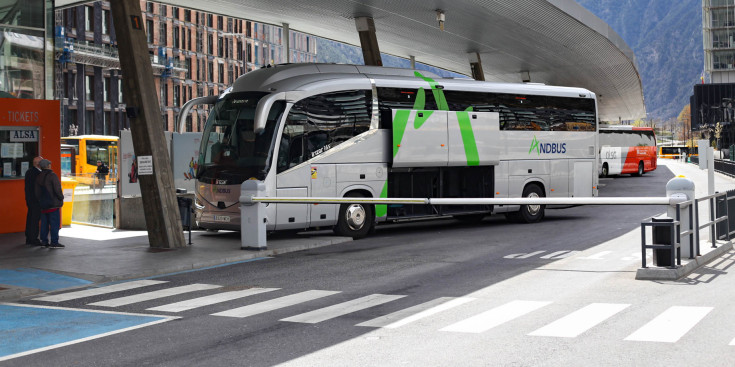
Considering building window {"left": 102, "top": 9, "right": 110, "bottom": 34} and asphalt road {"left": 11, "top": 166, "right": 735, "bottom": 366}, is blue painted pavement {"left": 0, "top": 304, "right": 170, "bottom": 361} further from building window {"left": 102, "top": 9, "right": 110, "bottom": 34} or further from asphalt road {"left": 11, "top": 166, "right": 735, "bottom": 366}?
building window {"left": 102, "top": 9, "right": 110, "bottom": 34}

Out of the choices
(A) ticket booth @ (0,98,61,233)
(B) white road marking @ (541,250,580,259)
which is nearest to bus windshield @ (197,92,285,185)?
(A) ticket booth @ (0,98,61,233)

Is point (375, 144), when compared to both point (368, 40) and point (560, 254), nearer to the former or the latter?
point (560, 254)

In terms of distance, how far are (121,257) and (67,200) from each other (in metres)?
9.36

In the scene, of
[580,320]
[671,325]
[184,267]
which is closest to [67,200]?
[184,267]

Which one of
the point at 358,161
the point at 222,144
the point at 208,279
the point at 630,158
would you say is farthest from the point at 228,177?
the point at 630,158

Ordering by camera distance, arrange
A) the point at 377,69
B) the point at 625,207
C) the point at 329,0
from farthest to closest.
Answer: the point at 625,207
the point at 329,0
the point at 377,69

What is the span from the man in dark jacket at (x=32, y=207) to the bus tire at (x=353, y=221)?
6.73 m

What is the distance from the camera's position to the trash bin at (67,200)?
24578 mm

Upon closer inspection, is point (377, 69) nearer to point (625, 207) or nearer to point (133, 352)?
point (625, 207)

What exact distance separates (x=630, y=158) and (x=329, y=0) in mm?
41117

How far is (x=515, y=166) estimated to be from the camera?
24453 millimetres

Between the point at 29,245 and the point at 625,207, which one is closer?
the point at 29,245

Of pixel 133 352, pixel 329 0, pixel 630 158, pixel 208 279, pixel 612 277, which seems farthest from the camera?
pixel 630 158

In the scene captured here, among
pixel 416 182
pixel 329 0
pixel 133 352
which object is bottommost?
pixel 133 352
